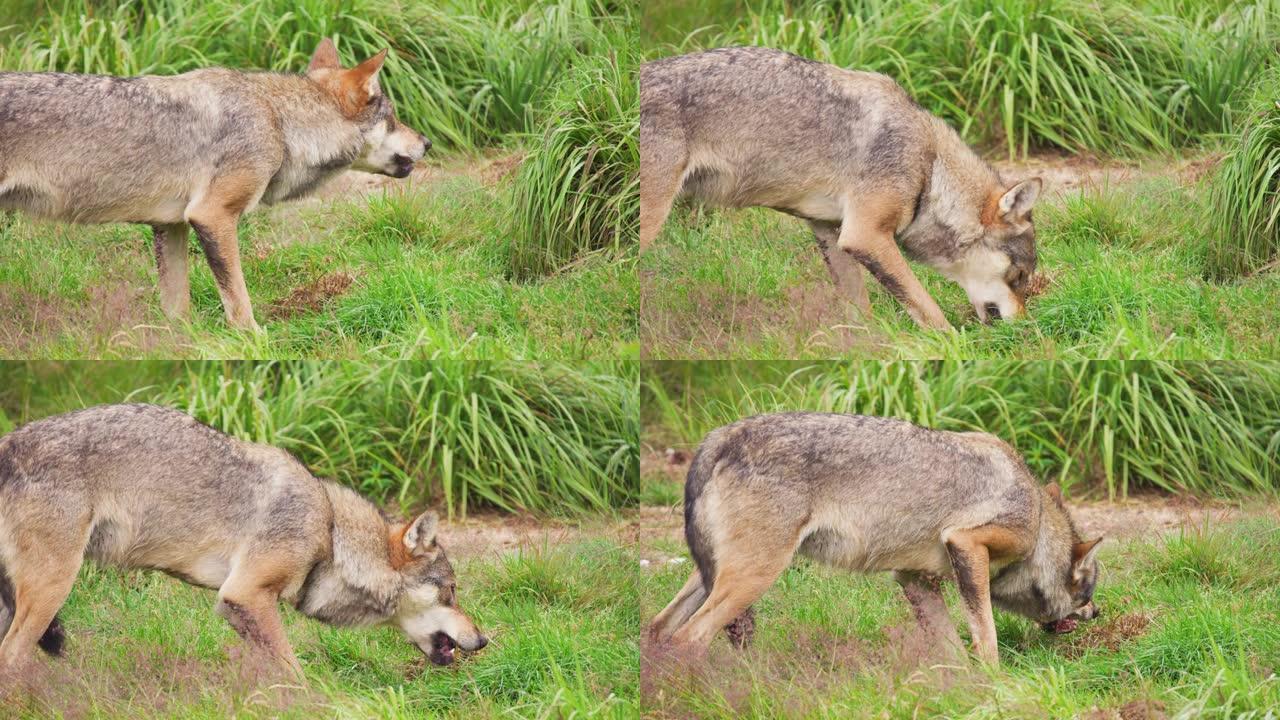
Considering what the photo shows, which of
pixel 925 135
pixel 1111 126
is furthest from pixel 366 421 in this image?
pixel 1111 126

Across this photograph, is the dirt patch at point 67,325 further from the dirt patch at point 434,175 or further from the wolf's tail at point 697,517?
the wolf's tail at point 697,517

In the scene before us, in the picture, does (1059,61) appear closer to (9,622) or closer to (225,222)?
(225,222)

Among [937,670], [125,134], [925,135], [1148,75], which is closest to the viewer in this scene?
[937,670]

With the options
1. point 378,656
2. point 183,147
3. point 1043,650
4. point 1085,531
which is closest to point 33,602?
point 378,656

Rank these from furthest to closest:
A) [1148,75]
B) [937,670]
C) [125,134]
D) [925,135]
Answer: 1. [1148,75]
2. [925,135]
3. [125,134]
4. [937,670]

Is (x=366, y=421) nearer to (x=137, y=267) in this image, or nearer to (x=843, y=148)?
(x=137, y=267)

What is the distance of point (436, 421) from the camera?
34.3 ft

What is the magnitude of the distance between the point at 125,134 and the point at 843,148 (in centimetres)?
436

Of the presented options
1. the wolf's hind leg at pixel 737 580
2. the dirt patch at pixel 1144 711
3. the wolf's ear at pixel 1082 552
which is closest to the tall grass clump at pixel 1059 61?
the wolf's ear at pixel 1082 552

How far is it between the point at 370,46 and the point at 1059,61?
4.73 metres

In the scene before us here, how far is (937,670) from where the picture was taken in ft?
27.3

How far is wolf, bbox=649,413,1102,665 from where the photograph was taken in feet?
27.8

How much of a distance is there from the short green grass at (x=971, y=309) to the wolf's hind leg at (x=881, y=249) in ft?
0.73

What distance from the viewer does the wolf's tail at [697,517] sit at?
8.65 meters
